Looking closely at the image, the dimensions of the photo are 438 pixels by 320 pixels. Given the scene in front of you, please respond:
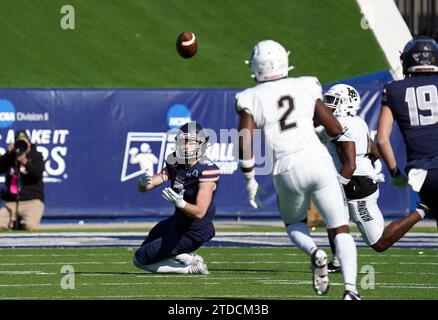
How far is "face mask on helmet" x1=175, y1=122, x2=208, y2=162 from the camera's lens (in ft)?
32.6

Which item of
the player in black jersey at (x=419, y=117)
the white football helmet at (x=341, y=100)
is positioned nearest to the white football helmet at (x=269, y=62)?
the player in black jersey at (x=419, y=117)

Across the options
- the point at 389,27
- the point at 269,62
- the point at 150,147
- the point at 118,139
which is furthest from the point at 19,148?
the point at 389,27

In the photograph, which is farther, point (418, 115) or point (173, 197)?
point (173, 197)

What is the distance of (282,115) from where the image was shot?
7734 mm

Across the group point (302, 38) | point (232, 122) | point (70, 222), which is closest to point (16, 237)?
point (70, 222)

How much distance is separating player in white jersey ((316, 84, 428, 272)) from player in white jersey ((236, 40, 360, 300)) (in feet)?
5.88

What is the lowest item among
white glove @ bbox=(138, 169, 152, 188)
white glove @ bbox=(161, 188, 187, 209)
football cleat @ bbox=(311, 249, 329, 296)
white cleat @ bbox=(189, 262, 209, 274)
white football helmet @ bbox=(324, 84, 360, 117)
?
white cleat @ bbox=(189, 262, 209, 274)

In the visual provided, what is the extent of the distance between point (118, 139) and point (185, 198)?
27.9 ft

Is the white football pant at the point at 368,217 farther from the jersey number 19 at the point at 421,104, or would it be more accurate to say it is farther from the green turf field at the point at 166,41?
the green turf field at the point at 166,41

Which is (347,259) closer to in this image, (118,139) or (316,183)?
(316,183)

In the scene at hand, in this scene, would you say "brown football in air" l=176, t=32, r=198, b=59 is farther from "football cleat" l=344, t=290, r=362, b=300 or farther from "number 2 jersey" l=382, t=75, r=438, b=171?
"football cleat" l=344, t=290, r=362, b=300

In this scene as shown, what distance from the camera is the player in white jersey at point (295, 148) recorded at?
7660 millimetres

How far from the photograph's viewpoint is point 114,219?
18.6 m

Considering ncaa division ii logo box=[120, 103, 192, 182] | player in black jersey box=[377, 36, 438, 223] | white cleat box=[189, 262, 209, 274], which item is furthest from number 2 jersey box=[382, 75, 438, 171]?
ncaa division ii logo box=[120, 103, 192, 182]
